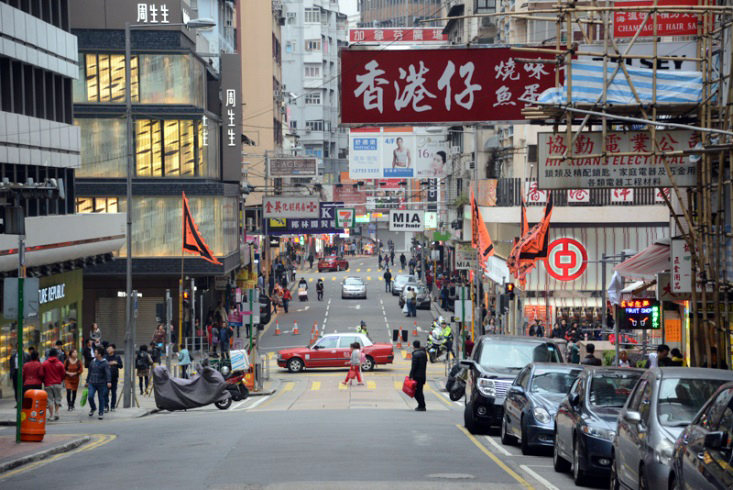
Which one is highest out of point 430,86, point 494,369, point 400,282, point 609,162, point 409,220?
point 430,86

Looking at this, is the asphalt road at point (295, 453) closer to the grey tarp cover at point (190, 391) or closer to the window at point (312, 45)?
the grey tarp cover at point (190, 391)

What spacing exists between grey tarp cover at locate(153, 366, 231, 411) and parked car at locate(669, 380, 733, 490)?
2133cm

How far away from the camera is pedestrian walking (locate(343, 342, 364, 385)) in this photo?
36.9 meters

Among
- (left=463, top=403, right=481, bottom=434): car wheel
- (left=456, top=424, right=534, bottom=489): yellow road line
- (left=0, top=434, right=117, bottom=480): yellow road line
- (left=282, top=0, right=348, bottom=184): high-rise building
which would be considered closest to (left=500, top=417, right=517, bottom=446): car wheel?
(left=456, top=424, right=534, bottom=489): yellow road line

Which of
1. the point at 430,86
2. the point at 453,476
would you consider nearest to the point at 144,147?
the point at 430,86

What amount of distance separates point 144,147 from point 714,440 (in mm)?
45314

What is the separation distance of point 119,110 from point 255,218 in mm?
33495

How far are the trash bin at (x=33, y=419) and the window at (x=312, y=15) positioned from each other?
14247cm

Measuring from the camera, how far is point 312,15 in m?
160

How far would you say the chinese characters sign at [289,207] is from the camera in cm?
5881

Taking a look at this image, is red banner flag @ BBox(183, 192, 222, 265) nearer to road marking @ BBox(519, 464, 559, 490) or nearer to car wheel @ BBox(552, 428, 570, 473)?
road marking @ BBox(519, 464, 559, 490)

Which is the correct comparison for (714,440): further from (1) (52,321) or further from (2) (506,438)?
(1) (52,321)

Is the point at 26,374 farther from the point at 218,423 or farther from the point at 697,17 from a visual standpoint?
the point at 697,17

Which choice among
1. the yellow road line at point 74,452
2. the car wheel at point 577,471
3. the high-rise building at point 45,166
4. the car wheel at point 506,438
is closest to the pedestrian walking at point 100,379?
the high-rise building at point 45,166
